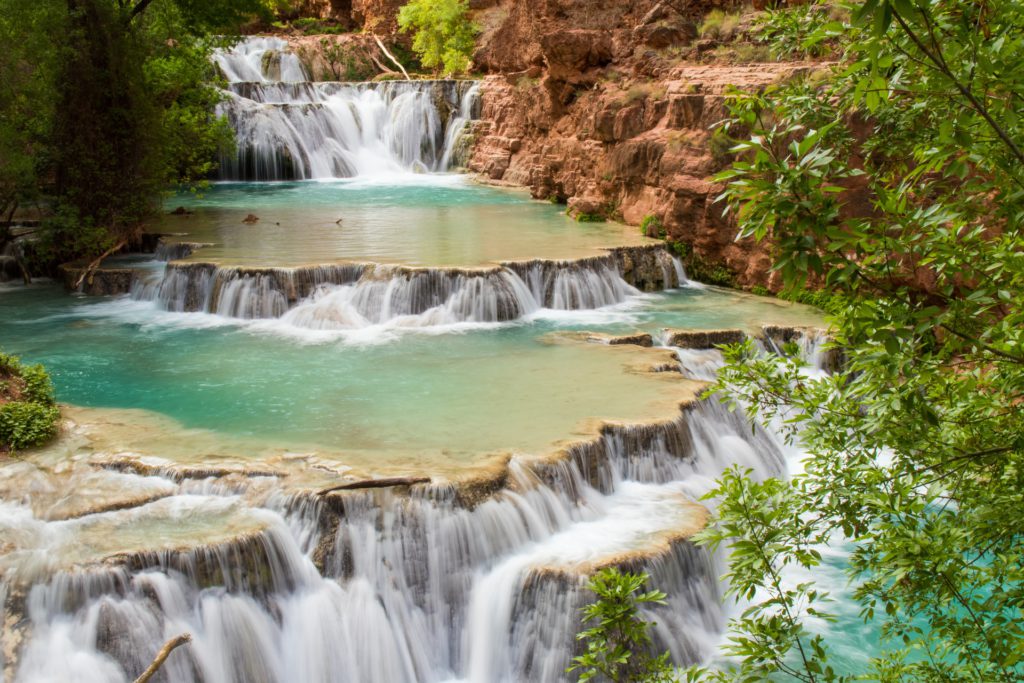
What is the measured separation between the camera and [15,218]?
758 inches

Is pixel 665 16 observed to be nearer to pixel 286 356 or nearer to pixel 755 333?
pixel 755 333

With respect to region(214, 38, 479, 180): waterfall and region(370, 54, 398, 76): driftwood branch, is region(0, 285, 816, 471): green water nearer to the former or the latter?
region(214, 38, 479, 180): waterfall

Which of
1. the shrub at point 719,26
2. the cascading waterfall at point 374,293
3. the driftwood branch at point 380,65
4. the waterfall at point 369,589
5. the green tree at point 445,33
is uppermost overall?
the green tree at point 445,33

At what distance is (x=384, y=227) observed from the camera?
62.7 feet

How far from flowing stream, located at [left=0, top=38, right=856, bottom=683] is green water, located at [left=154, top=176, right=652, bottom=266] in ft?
0.67

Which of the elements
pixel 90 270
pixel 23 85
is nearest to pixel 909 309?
pixel 23 85

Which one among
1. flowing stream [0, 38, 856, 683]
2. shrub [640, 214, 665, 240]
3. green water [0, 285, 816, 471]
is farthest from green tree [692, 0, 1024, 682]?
shrub [640, 214, 665, 240]

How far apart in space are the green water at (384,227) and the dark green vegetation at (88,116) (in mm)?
1471

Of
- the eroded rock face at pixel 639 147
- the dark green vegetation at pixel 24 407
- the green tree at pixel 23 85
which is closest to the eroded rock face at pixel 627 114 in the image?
the eroded rock face at pixel 639 147

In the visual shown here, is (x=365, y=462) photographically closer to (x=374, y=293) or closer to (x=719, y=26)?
(x=374, y=293)

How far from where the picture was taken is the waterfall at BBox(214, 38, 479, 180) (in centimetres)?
2797

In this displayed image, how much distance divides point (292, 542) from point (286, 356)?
17.4ft

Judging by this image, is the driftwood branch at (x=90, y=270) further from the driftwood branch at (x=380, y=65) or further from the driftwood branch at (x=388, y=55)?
the driftwood branch at (x=380, y=65)

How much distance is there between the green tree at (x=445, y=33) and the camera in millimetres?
34750
